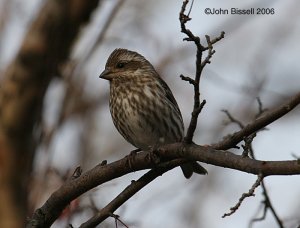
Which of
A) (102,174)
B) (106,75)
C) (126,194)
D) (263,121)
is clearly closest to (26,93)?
(263,121)

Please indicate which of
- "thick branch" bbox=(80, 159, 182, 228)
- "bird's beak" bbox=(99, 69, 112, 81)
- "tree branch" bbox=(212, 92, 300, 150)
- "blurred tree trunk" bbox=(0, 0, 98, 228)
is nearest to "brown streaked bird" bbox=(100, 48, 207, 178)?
"bird's beak" bbox=(99, 69, 112, 81)

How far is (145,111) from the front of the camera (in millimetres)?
6988

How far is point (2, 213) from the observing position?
3.19m

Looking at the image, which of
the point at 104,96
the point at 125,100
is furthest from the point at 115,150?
the point at 125,100

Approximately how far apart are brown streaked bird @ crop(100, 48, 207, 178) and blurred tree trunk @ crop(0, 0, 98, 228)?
3.24 metres

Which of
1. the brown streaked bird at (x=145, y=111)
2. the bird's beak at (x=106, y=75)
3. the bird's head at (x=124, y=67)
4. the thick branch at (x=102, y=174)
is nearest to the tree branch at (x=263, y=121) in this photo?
the thick branch at (x=102, y=174)

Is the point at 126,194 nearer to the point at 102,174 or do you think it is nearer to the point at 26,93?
the point at 102,174

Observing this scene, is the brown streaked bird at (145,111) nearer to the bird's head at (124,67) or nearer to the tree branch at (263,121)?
the bird's head at (124,67)

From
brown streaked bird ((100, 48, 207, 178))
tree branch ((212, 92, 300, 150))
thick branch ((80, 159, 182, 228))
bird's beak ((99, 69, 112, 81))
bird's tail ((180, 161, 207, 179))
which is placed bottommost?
tree branch ((212, 92, 300, 150))

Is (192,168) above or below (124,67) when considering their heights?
below

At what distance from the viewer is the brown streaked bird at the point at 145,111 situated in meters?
6.96

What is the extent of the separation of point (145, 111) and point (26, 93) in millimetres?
3600

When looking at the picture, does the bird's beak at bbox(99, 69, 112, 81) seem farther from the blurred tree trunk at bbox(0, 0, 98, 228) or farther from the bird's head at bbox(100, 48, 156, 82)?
the blurred tree trunk at bbox(0, 0, 98, 228)

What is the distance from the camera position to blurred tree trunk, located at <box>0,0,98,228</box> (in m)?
3.23
